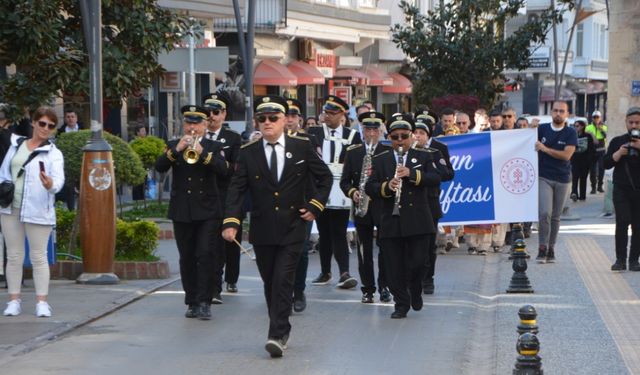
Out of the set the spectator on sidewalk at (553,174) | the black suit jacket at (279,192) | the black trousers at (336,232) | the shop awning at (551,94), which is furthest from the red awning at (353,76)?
the black suit jacket at (279,192)

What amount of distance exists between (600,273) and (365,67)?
31.4 m

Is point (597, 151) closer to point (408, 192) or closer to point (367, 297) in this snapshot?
point (367, 297)

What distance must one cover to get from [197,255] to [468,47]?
63.5 feet

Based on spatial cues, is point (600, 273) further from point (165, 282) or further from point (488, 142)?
point (165, 282)

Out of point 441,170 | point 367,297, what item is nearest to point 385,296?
point 367,297

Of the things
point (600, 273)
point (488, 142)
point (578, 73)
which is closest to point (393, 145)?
point (600, 273)

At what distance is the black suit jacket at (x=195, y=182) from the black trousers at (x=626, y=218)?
5.37 metres

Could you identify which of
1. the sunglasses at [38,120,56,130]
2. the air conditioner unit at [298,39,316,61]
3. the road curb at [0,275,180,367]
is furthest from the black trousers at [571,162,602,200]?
the sunglasses at [38,120,56,130]

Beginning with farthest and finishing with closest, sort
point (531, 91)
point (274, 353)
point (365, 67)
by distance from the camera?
point (531, 91), point (365, 67), point (274, 353)

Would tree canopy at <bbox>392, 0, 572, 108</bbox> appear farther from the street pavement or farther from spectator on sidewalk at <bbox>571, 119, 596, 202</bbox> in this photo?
the street pavement

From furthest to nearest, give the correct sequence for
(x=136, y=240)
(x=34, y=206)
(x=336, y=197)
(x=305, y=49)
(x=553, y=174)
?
(x=305, y=49) → (x=553, y=174) → (x=136, y=240) → (x=336, y=197) → (x=34, y=206)

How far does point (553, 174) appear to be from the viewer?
52.7 feet

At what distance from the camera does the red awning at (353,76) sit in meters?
42.5

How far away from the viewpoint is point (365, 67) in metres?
46.0
